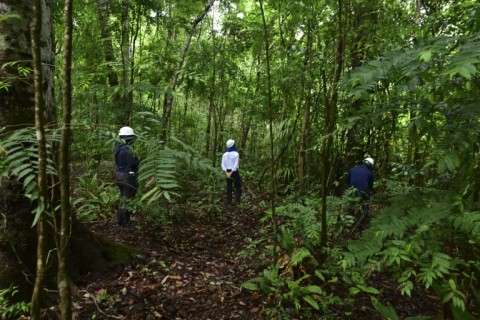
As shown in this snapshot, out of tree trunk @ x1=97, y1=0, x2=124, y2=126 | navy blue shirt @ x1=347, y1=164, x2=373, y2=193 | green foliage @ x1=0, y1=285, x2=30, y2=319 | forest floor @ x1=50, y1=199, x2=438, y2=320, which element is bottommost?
forest floor @ x1=50, y1=199, x2=438, y2=320

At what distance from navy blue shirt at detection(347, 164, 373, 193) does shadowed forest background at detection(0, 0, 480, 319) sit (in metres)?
0.76

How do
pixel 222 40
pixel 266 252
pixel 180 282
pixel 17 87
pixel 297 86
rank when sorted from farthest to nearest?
pixel 222 40
pixel 297 86
pixel 266 252
pixel 180 282
pixel 17 87

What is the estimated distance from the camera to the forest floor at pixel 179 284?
3352mm

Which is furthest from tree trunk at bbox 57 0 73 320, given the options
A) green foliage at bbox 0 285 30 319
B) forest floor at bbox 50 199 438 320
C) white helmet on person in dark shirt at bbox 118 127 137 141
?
forest floor at bbox 50 199 438 320

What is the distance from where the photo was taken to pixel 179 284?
4.00 m

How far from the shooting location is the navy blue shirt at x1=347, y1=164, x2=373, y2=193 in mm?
6445

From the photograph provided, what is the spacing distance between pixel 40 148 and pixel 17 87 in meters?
1.52

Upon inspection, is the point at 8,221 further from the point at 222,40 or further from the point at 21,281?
the point at 222,40

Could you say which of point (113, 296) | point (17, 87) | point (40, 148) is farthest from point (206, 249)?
point (40, 148)

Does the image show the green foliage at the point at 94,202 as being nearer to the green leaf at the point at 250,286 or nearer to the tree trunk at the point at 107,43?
the tree trunk at the point at 107,43

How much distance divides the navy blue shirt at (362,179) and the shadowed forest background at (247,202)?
76 cm

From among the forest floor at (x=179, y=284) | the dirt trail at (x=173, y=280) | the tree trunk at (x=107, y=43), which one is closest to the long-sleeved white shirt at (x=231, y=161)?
the dirt trail at (x=173, y=280)

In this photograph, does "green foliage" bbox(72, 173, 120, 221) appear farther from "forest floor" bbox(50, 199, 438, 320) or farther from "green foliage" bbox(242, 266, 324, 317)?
"green foliage" bbox(242, 266, 324, 317)

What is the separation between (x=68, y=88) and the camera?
5.14ft
